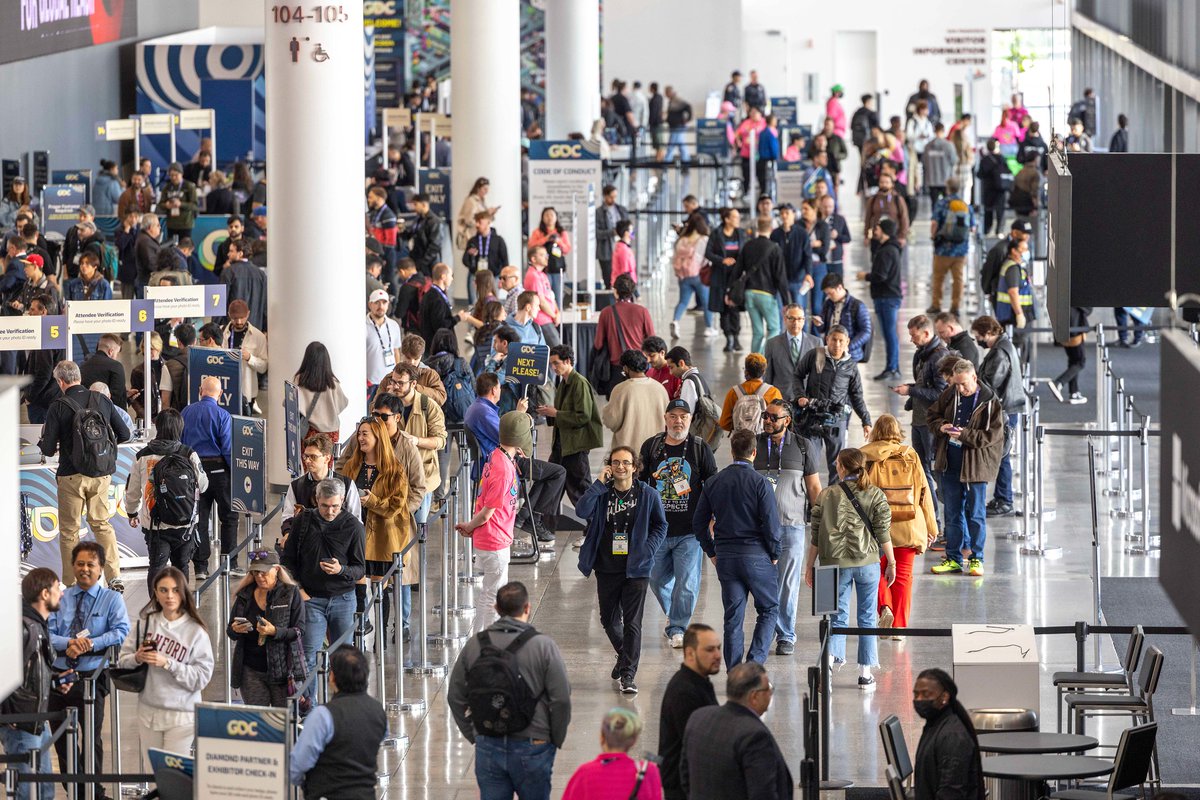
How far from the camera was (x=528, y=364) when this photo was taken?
14852mm

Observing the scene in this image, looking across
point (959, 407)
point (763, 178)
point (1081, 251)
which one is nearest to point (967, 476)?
point (959, 407)

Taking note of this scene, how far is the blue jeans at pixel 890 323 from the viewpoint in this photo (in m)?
20.8

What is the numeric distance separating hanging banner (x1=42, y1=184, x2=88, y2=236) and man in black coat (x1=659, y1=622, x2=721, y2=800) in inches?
766

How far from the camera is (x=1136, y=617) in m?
13.0

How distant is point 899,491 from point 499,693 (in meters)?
4.27

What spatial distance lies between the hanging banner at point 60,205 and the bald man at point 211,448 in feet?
44.0

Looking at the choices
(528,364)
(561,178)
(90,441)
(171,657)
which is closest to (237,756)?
(171,657)

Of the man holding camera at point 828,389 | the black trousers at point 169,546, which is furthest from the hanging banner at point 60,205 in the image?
the man holding camera at point 828,389

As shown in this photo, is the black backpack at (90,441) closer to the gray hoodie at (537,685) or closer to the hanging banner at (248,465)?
the hanging banner at (248,465)

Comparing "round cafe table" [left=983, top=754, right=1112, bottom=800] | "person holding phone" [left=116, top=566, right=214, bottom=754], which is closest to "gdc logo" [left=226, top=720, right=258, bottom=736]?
"person holding phone" [left=116, top=566, right=214, bottom=754]

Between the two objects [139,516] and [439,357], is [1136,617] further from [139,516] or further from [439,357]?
[139,516]

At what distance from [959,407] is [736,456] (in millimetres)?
3120

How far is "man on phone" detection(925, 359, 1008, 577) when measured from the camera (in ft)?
43.9

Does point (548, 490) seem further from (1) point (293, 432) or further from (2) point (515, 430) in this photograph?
(2) point (515, 430)
